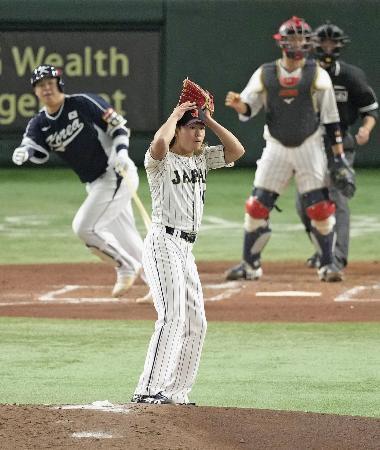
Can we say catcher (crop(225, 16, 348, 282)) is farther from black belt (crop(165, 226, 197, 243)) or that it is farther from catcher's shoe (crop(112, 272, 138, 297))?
black belt (crop(165, 226, 197, 243))

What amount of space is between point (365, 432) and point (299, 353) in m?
2.51

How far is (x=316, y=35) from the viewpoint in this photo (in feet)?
41.5

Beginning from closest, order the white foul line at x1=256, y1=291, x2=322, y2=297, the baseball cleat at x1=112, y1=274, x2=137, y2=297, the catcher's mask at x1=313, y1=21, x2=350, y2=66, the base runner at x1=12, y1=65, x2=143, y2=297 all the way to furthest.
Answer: the base runner at x1=12, y1=65, x2=143, y2=297, the baseball cleat at x1=112, y1=274, x2=137, y2=297, the white foul line at x1=256, y1=291, x2=322, y2=297, the catcher's mask at x1=313, y1=21, x2=350, y2=66

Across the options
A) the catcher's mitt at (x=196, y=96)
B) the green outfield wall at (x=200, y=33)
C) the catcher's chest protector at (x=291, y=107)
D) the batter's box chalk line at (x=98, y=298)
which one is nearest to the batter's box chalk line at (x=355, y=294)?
the batter's box chalk line at (x=98, y=298)

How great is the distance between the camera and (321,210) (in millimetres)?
12242

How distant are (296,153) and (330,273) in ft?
3.47

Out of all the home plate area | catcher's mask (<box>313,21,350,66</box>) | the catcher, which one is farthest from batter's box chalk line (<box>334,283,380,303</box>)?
catcher's mask (<box>313,21,350,66</box>)

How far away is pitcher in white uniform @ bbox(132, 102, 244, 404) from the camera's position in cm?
720

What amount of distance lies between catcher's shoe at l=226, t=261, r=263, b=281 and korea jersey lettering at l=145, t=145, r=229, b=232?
504 cm

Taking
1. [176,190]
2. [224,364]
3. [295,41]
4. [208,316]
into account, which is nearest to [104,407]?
[176,190]

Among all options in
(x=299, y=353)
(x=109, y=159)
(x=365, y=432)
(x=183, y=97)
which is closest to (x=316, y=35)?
(x=109, y=159)

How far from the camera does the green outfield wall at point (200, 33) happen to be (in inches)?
778

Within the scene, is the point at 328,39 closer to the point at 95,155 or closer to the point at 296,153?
the point at 296,153

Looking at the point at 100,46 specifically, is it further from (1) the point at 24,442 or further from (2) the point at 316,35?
(1) the point at 24,442
